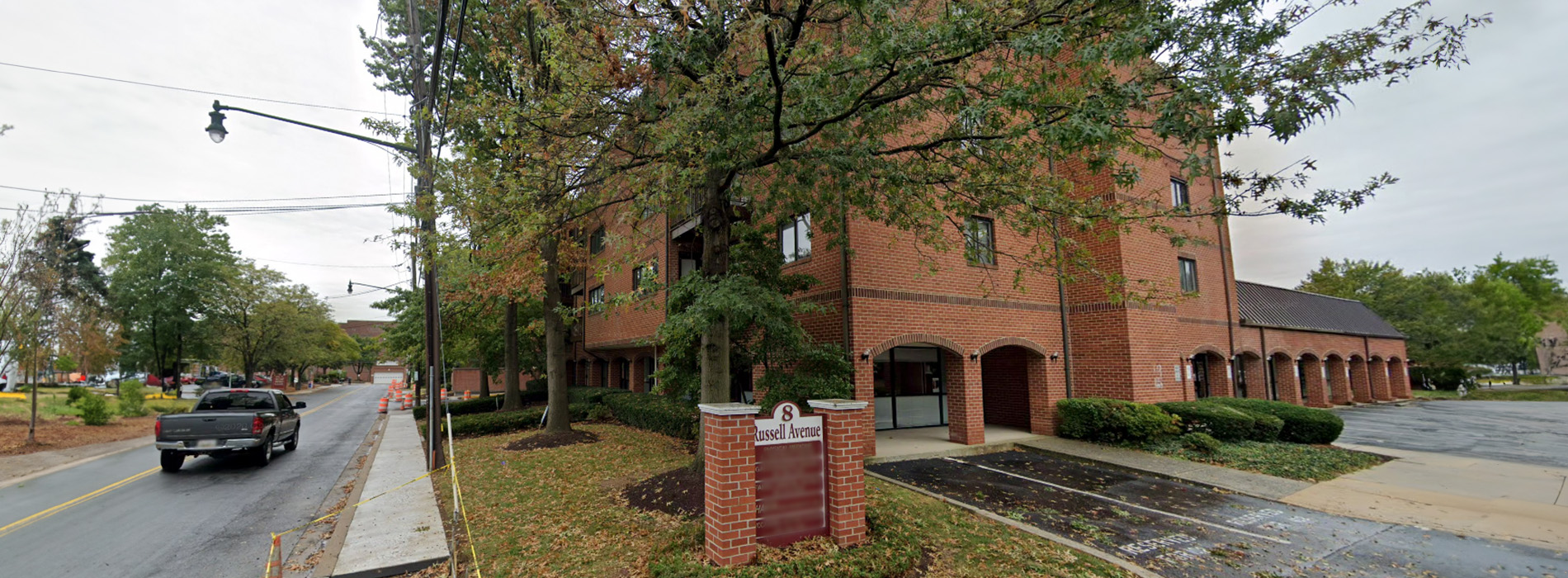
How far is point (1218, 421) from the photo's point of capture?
13250 mm

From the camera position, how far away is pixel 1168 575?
576 centimetres

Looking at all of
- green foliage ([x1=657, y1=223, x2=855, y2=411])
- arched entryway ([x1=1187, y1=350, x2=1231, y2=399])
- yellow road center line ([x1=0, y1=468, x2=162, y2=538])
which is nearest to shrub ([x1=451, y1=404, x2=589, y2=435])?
yellow road center line ([x1=0, y1=468, x2=162, y2=538])

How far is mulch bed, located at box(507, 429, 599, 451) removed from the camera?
1373cm

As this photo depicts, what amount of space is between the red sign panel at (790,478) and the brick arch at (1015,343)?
8.46 metres

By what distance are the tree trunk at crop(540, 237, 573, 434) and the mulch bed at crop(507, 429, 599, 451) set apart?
0.52 meters

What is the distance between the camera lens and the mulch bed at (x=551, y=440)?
45.0 feet

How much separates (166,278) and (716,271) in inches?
1748

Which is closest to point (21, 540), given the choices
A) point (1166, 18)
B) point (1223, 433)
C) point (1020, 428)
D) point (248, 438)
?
point (248, 438)

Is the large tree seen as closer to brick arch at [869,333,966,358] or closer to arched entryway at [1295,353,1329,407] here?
brick arch at [869,333,966,358]

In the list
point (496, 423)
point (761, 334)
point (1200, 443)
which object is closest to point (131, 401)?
point (496, 423)

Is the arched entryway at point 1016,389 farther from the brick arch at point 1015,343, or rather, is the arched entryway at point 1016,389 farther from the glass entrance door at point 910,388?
the glass entrance door at point 910,388

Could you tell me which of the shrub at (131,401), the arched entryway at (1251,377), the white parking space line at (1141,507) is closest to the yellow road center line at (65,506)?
the white parking space line at (1141,507)

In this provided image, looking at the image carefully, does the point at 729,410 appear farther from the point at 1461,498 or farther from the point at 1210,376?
the point at 1210,376

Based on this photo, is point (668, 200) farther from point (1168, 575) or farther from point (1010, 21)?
point (1168, 575)
